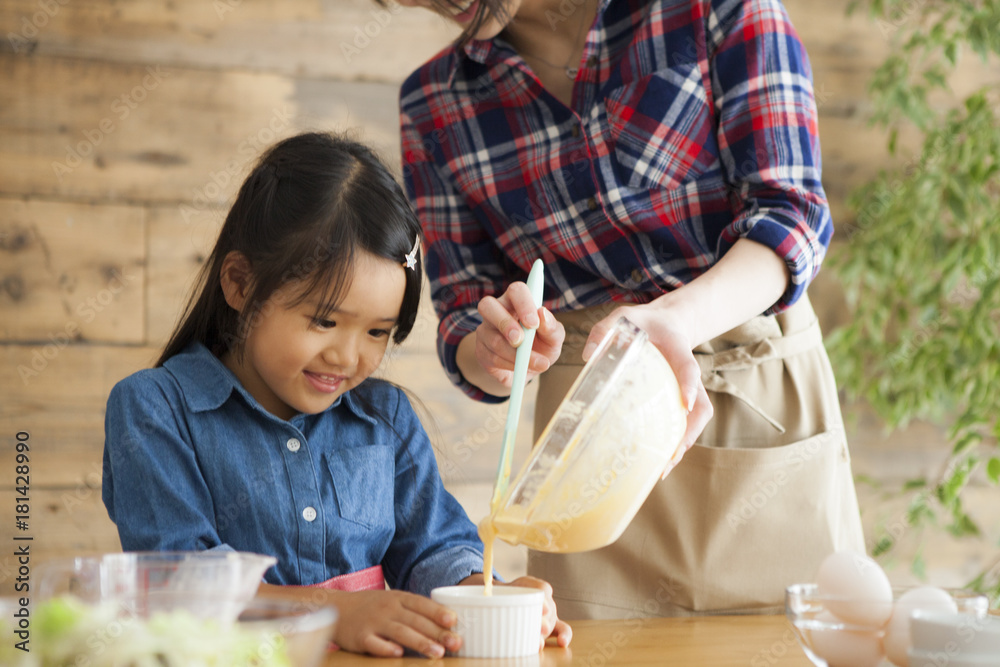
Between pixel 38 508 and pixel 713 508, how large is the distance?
1.43 meters

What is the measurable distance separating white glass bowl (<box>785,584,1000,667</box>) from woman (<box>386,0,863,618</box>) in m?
0.46

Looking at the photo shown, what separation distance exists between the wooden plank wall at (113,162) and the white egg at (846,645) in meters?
1.46

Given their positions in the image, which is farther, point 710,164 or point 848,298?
point 848,298

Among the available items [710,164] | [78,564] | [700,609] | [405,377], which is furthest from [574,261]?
[405,377]

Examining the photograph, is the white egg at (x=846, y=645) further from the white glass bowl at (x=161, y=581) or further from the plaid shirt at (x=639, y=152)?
the plaid shirt at (x=639, y=152)

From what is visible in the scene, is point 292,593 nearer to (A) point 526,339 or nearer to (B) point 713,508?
(A) point 526,339

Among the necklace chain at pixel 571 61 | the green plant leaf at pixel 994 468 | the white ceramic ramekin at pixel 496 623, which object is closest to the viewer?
the white ceramic ramekin at pixel 496 623

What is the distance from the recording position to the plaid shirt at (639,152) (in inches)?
44.2

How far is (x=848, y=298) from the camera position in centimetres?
231

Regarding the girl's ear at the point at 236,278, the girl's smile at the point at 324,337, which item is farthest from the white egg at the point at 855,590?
the girl's ear at the point at 236,278

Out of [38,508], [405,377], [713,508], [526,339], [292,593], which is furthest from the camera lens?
[405,377]

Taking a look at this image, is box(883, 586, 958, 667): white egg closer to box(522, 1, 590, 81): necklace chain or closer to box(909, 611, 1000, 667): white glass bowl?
box(909, 611, 1000, 667): white glass bowl

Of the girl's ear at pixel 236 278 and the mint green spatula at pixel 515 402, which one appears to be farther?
the girl's ear at pixel 236 278

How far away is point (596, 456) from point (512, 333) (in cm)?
19
